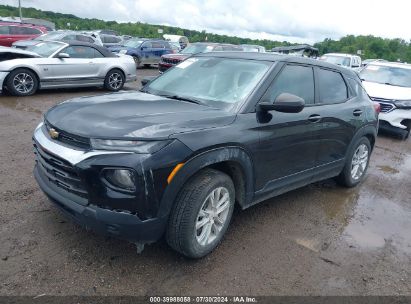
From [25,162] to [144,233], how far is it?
310cm

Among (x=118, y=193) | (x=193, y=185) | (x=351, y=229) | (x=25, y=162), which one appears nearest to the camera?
(x=118, y=193)

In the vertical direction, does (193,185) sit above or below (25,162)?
above

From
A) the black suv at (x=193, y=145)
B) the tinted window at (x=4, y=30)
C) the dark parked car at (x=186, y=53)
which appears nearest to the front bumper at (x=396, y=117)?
the black suv at (x=193, y=145)

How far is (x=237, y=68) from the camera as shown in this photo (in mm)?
3908

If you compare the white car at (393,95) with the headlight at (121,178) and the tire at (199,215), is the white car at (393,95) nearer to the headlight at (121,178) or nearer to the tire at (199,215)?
the tire at (199,215)

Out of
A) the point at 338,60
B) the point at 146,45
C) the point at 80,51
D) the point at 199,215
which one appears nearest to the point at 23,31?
the point at 146,45

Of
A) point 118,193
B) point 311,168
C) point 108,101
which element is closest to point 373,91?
point 311,168

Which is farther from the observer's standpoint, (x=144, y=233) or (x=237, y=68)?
(x=237, y=68)

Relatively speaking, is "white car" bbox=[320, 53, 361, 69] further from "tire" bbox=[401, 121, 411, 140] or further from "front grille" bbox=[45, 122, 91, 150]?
"front grille" bbox=[45, 122, 91, 150]

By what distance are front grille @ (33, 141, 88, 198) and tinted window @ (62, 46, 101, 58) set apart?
8.11m

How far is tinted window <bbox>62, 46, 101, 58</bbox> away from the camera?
409 inches

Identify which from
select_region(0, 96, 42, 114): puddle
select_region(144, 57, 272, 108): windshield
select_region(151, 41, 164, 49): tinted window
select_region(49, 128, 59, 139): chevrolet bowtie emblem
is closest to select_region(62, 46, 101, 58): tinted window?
select_region(0, 96, 42, 114): puddle

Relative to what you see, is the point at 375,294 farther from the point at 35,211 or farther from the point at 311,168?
the point at 35,211

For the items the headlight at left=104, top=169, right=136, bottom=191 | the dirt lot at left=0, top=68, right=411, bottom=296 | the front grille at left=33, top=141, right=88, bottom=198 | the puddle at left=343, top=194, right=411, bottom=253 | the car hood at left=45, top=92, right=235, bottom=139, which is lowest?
the puddle at left=343, top=194, right=411, bottom=253
